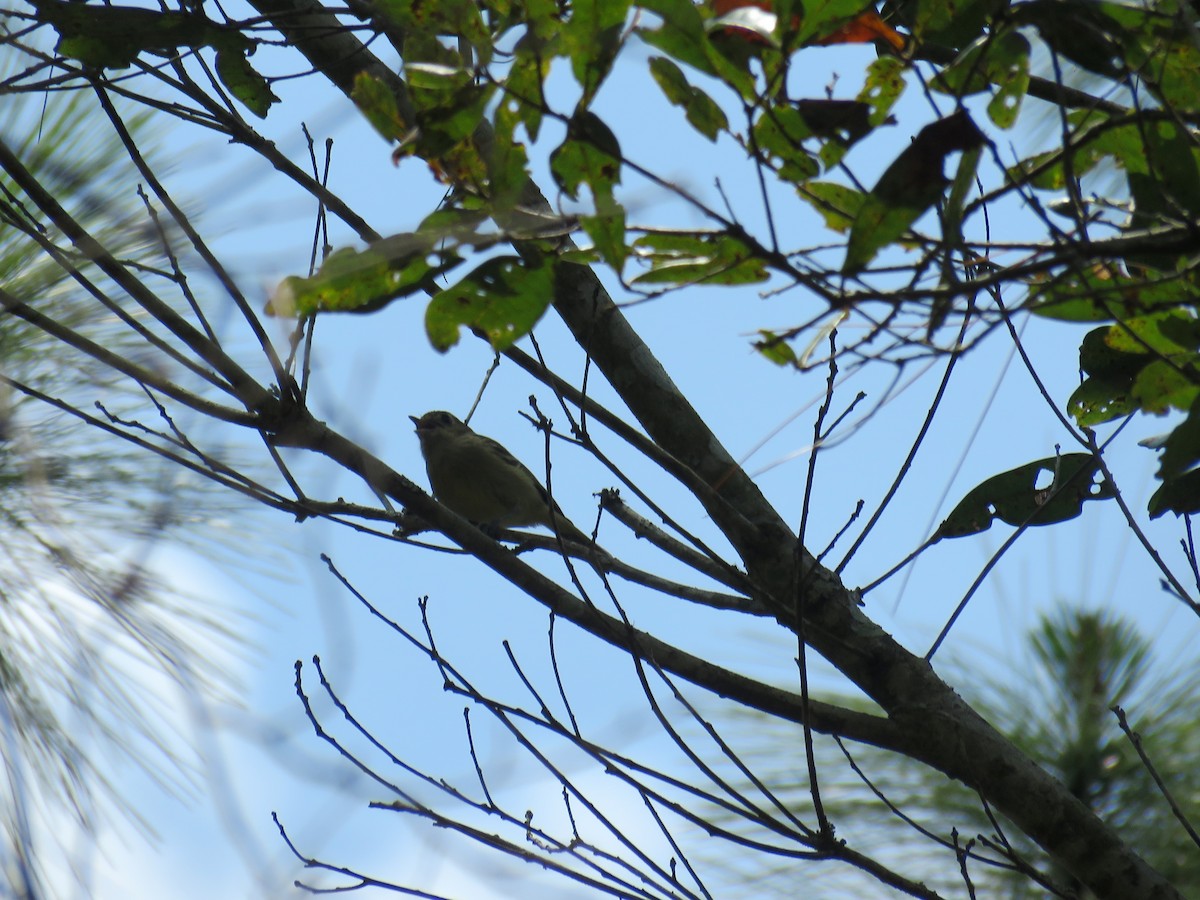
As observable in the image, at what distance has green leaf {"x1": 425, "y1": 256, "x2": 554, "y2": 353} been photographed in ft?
5.45

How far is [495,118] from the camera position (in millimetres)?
1590

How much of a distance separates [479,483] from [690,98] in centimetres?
452

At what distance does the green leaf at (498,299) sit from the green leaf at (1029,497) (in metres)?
1.26

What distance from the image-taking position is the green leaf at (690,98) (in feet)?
5.43

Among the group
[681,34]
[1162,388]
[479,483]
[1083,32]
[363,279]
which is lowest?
[363,279]

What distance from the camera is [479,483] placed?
6.08 meters

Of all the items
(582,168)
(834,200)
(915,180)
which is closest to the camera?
(915,180)

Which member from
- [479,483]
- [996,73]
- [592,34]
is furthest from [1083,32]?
[479,483]

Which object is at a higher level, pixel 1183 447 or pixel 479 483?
pixel 479 483

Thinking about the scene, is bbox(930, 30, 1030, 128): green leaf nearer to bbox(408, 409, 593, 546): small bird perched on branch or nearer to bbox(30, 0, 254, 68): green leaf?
bbox(30, 0, 254, 68): green leaf

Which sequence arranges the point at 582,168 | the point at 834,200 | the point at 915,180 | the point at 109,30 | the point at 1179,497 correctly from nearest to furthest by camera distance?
the point at 915,180 < the point at 582,168 < the point at 834,200 < the point at 1179,497 < the point at 109,30

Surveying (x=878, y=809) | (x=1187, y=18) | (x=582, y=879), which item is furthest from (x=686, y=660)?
(x=878, y=809)

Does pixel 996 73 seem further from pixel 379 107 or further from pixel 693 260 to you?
pixel 379 107

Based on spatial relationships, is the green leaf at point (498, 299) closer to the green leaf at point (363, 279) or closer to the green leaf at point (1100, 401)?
the green leaf at point (363, 279)
